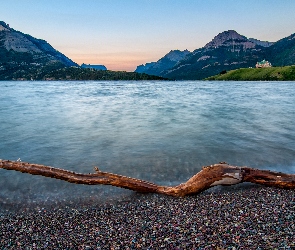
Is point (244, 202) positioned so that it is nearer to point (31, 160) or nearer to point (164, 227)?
point (164, 227)

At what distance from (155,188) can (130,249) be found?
10.9 ft

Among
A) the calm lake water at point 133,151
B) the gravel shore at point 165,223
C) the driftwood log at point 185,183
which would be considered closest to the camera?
the gravel shore at point 165,223

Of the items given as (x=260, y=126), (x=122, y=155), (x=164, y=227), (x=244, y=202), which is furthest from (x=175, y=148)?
(x=260, y=126)

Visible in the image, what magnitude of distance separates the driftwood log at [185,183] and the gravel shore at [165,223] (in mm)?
307

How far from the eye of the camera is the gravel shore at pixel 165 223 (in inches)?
215

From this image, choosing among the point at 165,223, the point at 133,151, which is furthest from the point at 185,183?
the point at 133,151

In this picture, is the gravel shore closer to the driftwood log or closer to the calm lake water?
the driftwood log

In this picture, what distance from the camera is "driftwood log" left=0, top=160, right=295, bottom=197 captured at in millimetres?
8273

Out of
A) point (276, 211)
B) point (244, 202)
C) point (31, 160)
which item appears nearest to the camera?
point (276, 211)

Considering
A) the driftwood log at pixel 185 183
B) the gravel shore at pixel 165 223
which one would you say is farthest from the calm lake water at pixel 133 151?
the gravel shore at pixel 165 223

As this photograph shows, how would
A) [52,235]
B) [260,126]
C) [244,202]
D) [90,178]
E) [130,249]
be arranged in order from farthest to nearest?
[260,126] < [90,178] < [244,202] < [52,235] < [130,249]

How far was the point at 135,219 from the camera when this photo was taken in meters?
6.74

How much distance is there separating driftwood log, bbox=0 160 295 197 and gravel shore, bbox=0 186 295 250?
0.31m

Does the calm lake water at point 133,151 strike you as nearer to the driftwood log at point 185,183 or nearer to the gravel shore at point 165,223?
the driftwood log at point 185,183
